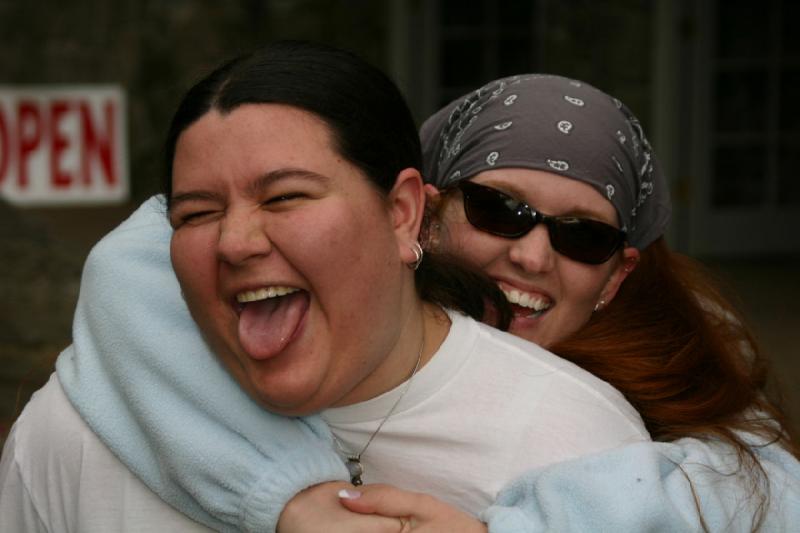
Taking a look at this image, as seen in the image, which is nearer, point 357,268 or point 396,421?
point 357,268

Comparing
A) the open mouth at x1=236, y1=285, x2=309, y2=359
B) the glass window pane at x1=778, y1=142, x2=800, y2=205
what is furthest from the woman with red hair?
the glass window pane at x1=778, y1=142, x2=800, y2=205

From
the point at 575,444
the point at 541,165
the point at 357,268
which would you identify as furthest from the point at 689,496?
the point at 541,165

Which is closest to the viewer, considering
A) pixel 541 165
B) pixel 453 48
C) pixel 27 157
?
pixel 541 165

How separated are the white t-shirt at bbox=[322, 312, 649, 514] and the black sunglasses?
0.43 m

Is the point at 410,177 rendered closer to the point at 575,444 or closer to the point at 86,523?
the point at 575,444

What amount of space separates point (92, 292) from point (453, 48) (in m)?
6.92

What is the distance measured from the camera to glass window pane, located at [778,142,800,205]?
9031 mm

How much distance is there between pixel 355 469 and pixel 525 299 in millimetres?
578

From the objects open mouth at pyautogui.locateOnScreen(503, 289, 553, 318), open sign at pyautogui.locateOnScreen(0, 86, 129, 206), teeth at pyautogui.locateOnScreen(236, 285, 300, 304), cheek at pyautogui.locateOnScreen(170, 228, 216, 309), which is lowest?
open sign at pyautogui.locateOnScreen(0, 86, 129, 206)

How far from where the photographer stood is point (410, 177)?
78.5 inches

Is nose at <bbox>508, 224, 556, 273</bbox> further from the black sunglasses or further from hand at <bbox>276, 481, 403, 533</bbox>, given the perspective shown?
hand at <bbox>276, 481, 403, 533</bbox>

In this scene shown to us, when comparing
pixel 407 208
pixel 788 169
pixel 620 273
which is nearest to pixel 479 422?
pixel 407 208

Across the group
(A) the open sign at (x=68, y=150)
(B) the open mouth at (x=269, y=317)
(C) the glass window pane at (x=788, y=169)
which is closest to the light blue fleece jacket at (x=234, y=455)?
(B) the open mouth at (x=269, y=317)

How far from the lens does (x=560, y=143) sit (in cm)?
245
